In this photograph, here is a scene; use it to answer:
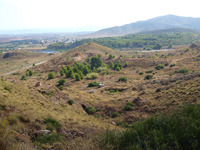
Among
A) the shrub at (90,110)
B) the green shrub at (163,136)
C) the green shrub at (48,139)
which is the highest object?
the green shrub at (163,136)

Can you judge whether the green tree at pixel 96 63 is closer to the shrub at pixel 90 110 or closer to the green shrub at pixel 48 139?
the shrub at pixel 90 110

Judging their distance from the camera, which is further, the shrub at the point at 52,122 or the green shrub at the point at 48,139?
the shrub at the point at 52,122

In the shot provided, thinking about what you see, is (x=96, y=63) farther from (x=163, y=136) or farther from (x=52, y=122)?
(x=163, y=136)

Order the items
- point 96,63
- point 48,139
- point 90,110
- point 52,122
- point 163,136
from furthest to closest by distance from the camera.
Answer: point 96,63 < point 90,110 < point 52,122 < point 48,139 < point 163,136

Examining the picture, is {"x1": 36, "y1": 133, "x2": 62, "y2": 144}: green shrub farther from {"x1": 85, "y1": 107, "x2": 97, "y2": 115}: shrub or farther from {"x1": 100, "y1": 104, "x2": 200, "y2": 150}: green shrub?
{"x1": 85, "y1": 107, "x2": 97, "y2": 115}: shrub

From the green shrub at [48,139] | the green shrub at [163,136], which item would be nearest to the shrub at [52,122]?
the green shrub at [48,139]

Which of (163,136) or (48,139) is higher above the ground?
(163,136)

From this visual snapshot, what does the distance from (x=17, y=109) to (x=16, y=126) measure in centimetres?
361

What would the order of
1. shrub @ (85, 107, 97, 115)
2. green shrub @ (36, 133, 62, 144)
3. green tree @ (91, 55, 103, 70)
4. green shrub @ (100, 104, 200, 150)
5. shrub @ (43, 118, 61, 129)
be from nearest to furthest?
Answer: green shrub @ (100, 104, 200, 150), green shrub @ (36, 133, 62, 144), shrub @ (43, 118, 61, 129), shrub @ (85, 107, 97, 115), green tree @ (91, 55, 103, 70)

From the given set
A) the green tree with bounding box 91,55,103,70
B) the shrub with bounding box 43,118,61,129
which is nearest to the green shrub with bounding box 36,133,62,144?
the shrub with bounding box 43,118,61,129

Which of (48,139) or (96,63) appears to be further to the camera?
(96,63)

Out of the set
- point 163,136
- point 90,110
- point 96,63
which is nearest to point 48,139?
point 163,136

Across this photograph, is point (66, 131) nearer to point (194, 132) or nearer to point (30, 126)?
point (30, 126)

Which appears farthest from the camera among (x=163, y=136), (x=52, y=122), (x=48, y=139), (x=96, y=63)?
(x=96, y=63)
